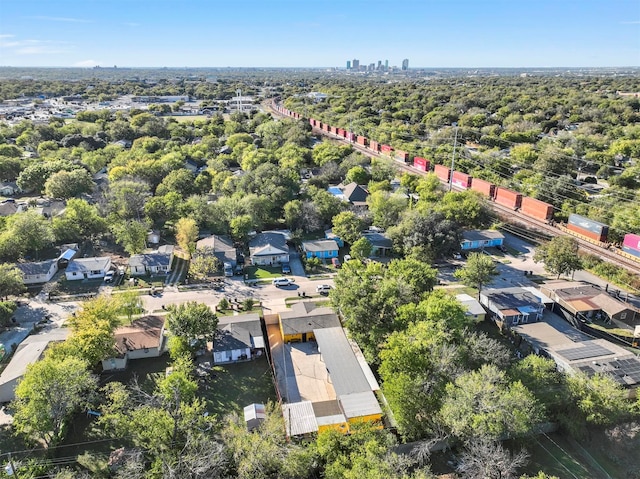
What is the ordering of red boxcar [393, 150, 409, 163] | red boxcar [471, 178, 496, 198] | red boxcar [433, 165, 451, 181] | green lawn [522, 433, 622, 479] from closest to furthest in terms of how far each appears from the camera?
green lawn [522, 433, 622, 479]
red boxcar [471, 178, 496, 198]
red boxcar [433, 165, 451, 181]
red boxcar [393, 150, 409, 163]

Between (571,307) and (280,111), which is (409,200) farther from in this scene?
(280,111)

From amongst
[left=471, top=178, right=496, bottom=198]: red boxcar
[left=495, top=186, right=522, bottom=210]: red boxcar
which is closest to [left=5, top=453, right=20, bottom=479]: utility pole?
[left=495, top=186, right=522, bottom=210]: red boxcar

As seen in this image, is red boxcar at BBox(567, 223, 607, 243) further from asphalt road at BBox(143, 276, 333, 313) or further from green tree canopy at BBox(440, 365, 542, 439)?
green tree canopy at BBox(440, 365, 542, 439)

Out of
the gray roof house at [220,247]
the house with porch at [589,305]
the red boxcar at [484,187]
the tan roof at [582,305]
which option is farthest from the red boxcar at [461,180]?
the gray roof house at [220,247]

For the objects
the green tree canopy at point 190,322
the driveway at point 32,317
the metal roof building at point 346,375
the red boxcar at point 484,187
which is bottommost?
the driveway at point 32,317

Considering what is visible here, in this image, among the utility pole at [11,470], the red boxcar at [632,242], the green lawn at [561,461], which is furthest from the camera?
the red boxcar at [632,242]

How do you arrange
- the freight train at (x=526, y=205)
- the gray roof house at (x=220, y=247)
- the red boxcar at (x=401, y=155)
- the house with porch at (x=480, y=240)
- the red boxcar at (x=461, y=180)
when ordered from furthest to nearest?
the red boxcar at (x=401, y=155) → the red boxcar at (x=461, y=180) → the house with porch at (x=480, y=240) → the freight train at (x=526, y=205) → the gray roof house at (x=220, y=247)

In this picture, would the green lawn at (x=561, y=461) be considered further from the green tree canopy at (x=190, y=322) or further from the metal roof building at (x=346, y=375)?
the green tree canopy at (x=190, y=322)
